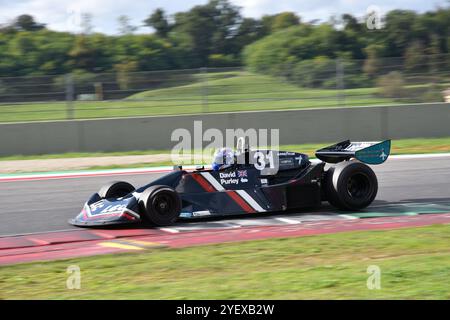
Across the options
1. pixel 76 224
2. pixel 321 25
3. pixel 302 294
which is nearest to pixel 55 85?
pixel 76 224

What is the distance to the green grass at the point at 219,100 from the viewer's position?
65.5ft

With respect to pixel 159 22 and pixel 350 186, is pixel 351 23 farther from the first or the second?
pixel 350 186

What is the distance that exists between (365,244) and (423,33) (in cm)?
3454

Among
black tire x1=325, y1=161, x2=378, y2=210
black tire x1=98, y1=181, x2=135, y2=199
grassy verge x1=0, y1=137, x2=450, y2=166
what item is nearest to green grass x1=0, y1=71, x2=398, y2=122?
grassy verge x1=0, y1=137, x2=450, y2=166

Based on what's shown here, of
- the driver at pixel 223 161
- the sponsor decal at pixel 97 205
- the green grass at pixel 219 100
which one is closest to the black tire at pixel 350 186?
the driver at pixel 223 161

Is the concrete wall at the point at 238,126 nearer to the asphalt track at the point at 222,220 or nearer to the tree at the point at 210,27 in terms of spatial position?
the asphalt track at the point at 222,220

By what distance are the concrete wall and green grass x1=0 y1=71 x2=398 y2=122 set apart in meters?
0.45

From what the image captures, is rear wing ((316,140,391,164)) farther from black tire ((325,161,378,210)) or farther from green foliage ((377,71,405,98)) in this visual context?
green foliage ((377,71,405,98))

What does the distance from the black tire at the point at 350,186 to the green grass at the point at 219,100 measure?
31.7ft

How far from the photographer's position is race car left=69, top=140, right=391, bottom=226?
32.8ft

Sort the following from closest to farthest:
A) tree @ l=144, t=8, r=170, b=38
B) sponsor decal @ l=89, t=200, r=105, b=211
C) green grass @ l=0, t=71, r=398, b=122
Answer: sponsor decal @ l=89, t=200, r=105, b=211 → green grass @ l=0, t=71, r=398, b=122 → tree @ l=144, t=8, r=170, b=38

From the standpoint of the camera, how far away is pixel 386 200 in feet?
39.6

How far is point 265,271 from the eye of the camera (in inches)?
291

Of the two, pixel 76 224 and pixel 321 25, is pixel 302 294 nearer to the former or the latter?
pixel 76 224
